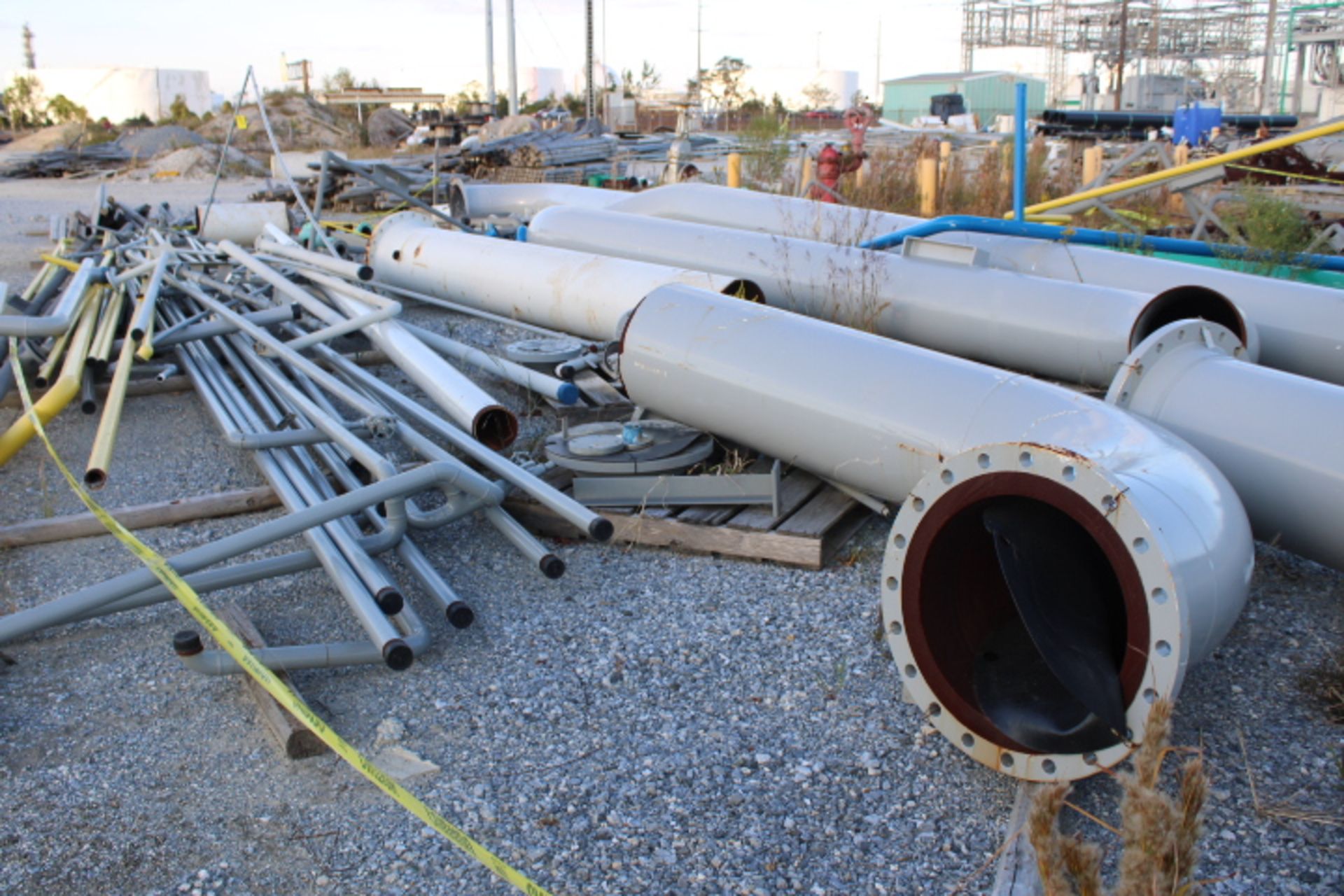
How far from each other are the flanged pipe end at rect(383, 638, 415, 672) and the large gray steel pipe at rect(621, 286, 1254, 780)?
1291mm

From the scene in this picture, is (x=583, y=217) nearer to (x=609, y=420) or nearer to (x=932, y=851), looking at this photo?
(x=609, y=420)

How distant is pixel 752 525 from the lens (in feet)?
11.7

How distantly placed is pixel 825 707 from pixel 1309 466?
151cm

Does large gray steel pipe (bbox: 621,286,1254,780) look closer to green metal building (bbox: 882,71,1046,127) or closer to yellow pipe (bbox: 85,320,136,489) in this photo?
yellow pipe (bbox: 85,320,136,489)

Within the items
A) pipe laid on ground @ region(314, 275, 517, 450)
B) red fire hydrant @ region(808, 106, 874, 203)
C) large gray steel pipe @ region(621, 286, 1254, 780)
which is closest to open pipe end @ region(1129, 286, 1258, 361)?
large gray steel pipe @ region(621, 286, 1254, 780)

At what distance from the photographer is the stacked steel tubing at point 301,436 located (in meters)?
2.92

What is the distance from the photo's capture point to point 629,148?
17422 mm

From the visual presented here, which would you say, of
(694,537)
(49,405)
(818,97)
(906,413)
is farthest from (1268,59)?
(49,405)

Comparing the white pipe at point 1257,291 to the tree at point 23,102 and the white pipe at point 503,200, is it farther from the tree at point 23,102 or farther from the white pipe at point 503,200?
the tree at point 23,102

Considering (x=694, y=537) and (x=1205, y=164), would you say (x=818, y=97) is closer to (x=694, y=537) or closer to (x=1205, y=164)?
(x=1205, y=164)

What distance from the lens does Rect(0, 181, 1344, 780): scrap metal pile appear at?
2.27 metres

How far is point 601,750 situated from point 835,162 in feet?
26.0

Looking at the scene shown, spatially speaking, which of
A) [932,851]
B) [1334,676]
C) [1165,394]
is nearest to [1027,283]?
[1165,394]

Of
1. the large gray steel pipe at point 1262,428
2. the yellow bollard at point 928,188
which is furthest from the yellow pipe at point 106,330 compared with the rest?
the yellow bollard at point 928,188
